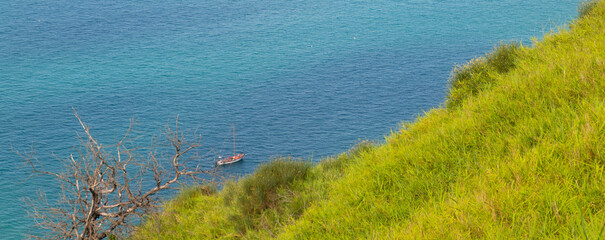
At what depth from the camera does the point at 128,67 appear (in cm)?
9219

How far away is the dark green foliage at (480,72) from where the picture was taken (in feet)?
31.7

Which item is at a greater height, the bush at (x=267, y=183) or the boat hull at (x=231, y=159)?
the bush at (x=267, y=183)

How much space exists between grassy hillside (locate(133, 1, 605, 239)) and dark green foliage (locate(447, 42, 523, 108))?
5cm

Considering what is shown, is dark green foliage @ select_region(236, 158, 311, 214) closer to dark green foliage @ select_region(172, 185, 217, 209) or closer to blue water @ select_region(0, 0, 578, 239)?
dark green foliage @ select_region(172, 185, 217, 209)

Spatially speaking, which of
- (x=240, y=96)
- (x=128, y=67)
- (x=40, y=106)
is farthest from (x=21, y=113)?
(x=240, y=96)

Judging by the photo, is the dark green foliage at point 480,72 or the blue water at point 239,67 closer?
the dark green foliage at point 480,72

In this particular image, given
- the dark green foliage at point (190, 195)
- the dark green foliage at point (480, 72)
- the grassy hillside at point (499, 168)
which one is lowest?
the dark green foliage at point (190, 195)

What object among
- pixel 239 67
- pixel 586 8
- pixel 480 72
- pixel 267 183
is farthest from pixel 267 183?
pixel 239 67

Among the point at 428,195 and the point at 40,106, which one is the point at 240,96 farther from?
the point at 428,195

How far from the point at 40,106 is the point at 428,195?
85488 mm

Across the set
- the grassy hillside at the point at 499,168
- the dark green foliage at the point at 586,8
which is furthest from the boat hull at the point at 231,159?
the dark green foliage at the point at 586,8

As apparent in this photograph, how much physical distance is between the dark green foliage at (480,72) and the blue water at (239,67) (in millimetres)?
51528

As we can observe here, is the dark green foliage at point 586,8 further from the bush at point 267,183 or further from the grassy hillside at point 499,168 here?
the bush at point 267,183

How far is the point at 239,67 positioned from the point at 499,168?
88989 millimetres
